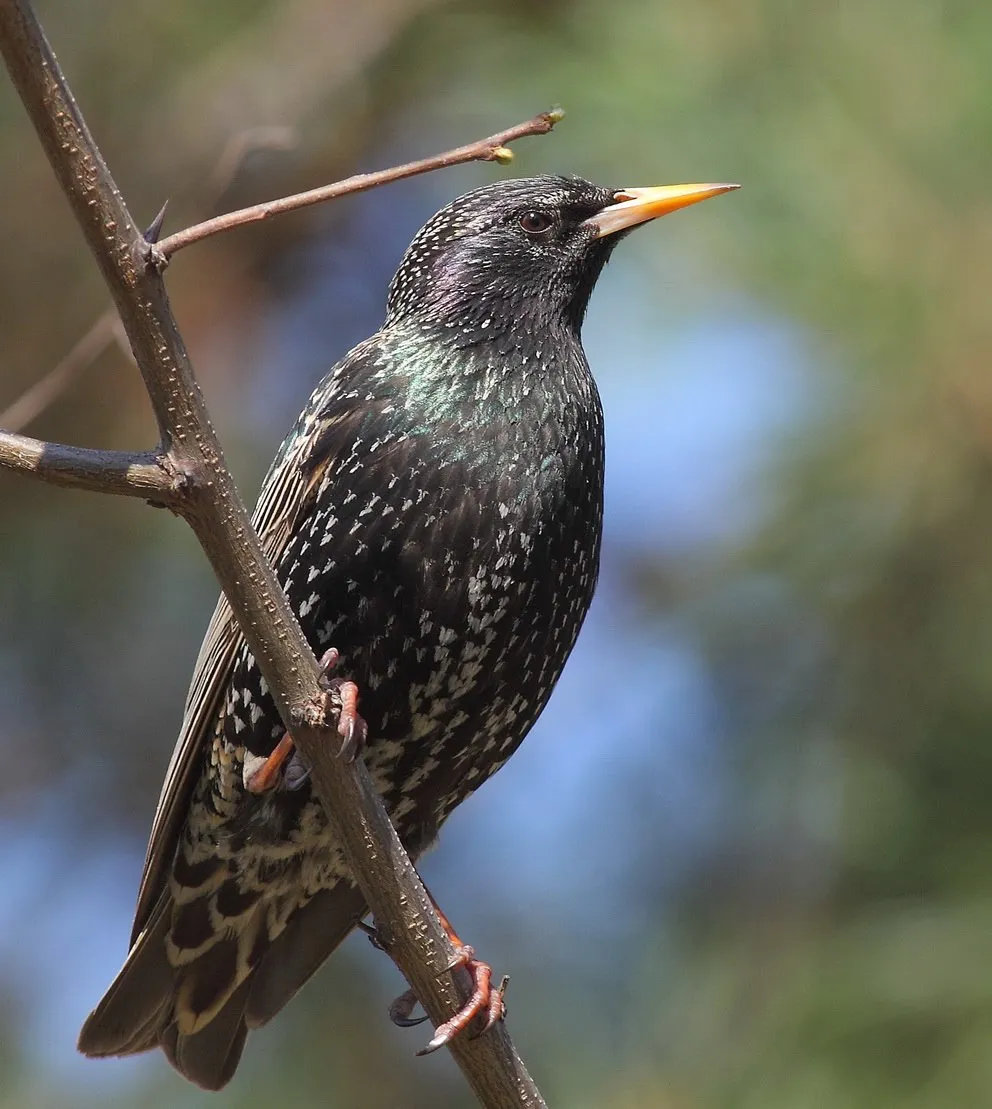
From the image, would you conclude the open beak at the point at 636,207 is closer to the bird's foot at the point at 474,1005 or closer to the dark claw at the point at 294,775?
the dark claw at the point at 294,775

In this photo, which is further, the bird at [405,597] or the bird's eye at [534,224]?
the bird's eye at [534,224]

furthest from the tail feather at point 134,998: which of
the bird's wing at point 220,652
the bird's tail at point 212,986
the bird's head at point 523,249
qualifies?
the bird's head at point 523,249

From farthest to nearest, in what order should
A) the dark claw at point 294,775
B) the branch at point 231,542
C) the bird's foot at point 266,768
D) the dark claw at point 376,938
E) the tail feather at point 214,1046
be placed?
the tail feather at point 214,1046
the dark claw at point 294,775
the bird's foot at point 266,768
the dark claw at point 376,938
the branch at point 231,542

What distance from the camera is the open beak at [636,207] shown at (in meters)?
3.19

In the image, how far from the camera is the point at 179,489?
1952 millimetres

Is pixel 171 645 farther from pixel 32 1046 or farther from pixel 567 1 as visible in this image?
pixel 567 1

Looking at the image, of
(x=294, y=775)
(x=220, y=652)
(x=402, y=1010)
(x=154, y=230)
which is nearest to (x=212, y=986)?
(x=402, y=1010)

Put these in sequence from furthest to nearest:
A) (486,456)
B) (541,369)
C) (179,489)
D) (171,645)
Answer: (171,645), (541,369), (486,456), (179,489)

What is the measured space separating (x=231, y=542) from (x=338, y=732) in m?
0.34

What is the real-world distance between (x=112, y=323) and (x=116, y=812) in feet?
6.58

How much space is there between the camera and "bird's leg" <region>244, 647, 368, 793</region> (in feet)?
7.30

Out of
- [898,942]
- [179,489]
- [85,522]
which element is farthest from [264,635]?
[85,522]

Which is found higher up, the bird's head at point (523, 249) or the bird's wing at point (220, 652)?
the bird's head at point (523, 249)

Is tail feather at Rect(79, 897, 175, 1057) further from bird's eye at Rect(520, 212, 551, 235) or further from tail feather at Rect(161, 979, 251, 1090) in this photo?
bird's eye at Rect(520, 212, 551, 235)
